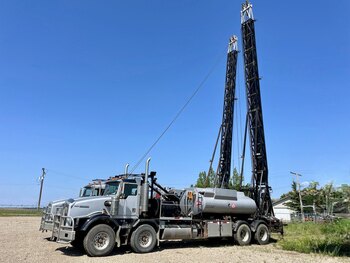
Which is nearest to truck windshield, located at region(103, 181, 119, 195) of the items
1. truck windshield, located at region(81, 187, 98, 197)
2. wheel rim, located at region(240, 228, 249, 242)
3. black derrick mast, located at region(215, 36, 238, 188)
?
truck windshield, located at region(81, 187, 98, 197)

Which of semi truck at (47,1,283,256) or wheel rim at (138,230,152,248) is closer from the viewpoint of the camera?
semi truck at (47,1,283,256)

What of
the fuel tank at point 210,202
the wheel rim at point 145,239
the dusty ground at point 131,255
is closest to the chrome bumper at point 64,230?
the dusty ground at point 131,255

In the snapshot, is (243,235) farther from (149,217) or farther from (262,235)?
(149,217)

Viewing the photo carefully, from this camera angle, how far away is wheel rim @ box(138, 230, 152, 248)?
12.5 meters

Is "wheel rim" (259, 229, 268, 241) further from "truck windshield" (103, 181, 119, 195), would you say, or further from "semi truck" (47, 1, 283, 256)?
"truck windshield" (103, 181, 119, 195)

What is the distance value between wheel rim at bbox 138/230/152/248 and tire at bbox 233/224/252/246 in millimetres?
4819

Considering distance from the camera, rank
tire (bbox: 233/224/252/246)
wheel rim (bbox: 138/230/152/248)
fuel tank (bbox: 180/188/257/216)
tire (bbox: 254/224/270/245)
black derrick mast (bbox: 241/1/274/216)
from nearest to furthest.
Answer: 1. wheel rim (bbox: 138/230/152/248)
2. fuel tank (bbox: 180/188/257/216)
3. tire (bbox: 233/224/252/246)
4. tire (bbox: 254/224/270/245)
5. black derrick mast (bbox: 241/1/274/216)

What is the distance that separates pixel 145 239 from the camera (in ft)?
41.7

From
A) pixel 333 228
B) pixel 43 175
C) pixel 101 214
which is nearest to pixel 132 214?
pixel 101 214

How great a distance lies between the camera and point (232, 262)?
10414mm

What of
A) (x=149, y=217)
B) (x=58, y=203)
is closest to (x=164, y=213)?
(x=149, y=217)

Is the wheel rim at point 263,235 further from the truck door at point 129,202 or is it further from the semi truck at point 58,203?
the semi truck at point 58,203

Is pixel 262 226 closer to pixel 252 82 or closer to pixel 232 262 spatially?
pixel 232 262

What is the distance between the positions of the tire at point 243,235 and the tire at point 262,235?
0.44 meters
